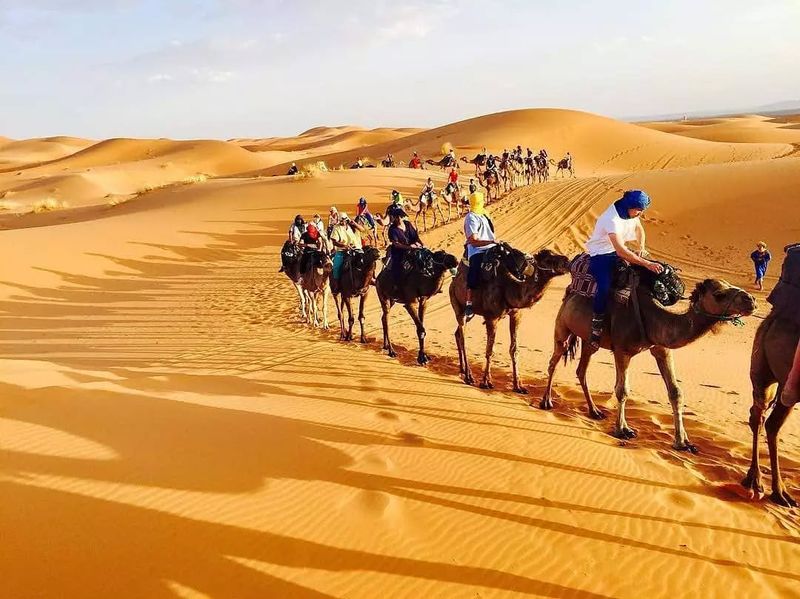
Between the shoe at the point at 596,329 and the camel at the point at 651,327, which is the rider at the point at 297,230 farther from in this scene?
the shoe at the point at 596,329

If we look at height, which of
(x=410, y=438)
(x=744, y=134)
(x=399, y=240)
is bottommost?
(x=410, y=438)

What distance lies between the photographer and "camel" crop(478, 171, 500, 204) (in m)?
28.5

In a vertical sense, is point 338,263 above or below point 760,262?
above

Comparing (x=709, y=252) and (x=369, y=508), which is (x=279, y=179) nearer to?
(x=709, y=252)

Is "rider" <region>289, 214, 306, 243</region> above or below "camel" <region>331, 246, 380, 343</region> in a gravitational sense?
above

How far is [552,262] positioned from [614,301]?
1.15 meters

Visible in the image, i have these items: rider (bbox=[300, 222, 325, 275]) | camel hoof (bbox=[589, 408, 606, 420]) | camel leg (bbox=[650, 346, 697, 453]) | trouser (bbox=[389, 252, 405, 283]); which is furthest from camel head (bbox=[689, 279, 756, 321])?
rider (bbox=[300, 222, 325, 275])

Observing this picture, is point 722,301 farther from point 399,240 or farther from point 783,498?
point 399,240

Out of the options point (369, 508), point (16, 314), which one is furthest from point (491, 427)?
point (16, 314)

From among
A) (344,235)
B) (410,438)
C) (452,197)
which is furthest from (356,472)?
(452,197)

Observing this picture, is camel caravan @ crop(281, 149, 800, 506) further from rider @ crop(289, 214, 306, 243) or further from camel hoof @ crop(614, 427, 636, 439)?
rider @ crop(289, 214, 306, 243)

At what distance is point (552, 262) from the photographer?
7688 mm

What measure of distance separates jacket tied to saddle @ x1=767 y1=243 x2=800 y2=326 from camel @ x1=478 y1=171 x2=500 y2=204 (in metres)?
24.0

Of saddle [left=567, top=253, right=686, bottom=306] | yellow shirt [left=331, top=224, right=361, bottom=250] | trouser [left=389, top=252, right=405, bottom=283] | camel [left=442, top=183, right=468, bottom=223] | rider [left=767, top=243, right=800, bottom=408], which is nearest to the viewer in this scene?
rider [left=767, top=243, right=800, bottom=408]
